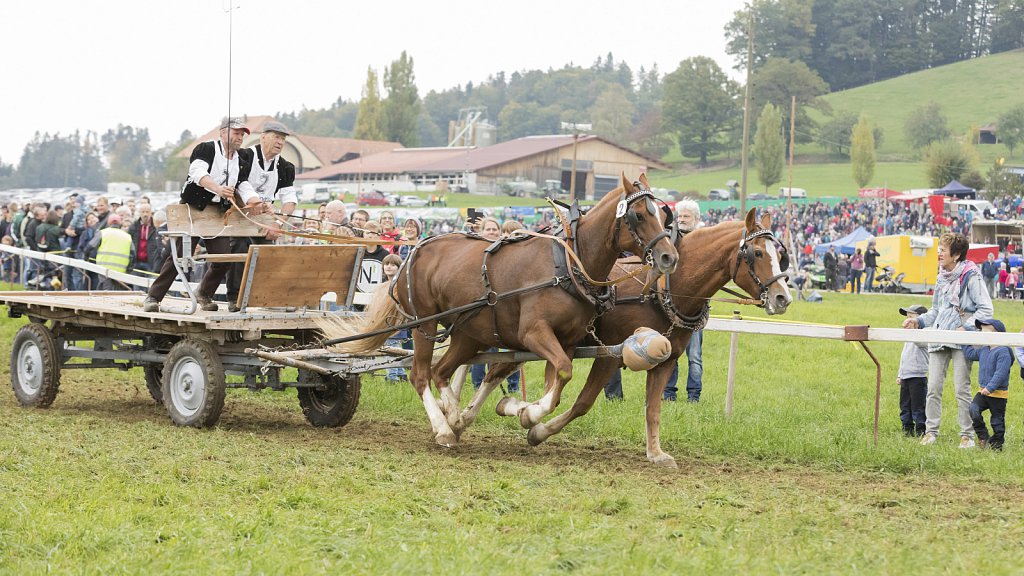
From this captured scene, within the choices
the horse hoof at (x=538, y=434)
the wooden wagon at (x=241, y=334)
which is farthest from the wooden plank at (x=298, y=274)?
the horse hoof at (x=538, y=434)

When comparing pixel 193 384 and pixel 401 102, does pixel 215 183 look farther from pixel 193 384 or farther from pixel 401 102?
pixel 401 102

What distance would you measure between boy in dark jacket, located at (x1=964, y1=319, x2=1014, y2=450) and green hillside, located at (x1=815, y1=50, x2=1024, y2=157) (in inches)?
3458

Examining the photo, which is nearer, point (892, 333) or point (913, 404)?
point (892, 333)

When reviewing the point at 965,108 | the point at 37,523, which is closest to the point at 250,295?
the point at 37,523

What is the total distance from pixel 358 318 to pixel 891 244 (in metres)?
30.8

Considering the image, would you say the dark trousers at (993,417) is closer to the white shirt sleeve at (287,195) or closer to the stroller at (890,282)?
the white shirt sleeve at (287,195)

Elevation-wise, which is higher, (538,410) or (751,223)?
(751,223)

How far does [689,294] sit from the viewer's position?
8172mm

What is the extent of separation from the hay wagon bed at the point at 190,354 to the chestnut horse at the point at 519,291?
49 centimetres

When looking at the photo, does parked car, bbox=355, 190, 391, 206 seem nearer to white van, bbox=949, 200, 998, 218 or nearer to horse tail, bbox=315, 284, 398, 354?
white van, bbox=949, 200, 998, 218

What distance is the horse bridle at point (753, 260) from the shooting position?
26.0 feet

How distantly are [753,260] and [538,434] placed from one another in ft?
6.70

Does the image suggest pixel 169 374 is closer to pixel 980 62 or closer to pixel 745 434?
pixel 745 434

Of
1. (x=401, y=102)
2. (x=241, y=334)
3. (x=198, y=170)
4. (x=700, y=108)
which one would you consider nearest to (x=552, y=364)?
(x=241, y=334)
